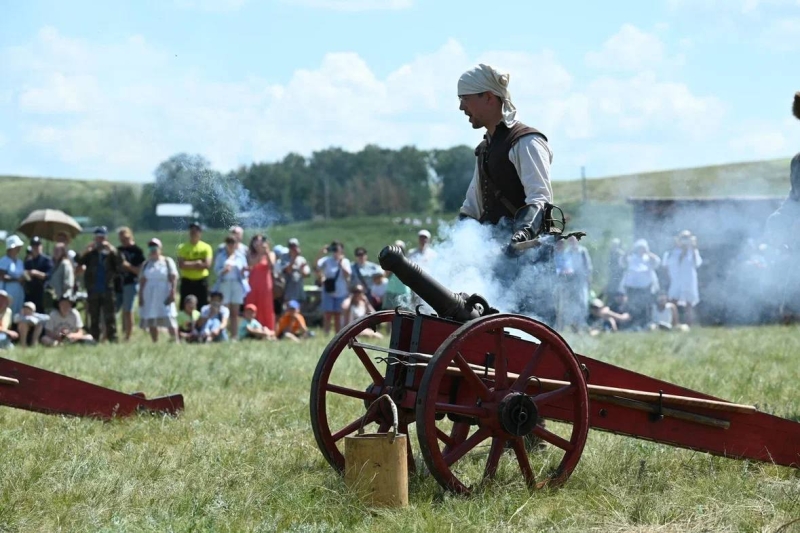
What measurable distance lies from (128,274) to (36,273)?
129cm

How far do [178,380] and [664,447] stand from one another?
4.19m

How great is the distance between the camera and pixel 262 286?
45.8 feet

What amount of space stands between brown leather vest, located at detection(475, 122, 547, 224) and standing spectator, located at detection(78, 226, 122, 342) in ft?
30.5

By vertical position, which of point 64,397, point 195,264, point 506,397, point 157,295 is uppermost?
point 506,397

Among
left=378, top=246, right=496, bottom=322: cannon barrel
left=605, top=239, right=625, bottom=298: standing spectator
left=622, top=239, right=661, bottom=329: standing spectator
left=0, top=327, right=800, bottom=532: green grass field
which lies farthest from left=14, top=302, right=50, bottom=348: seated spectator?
left=378, top=246, right=496, bottom=322: cannon barrel

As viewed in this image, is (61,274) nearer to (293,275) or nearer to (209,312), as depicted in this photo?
(209,312)

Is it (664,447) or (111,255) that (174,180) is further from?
(111,255)

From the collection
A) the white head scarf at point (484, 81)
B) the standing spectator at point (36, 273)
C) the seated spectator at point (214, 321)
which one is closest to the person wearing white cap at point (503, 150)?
the white head scarf at point (484, 81)

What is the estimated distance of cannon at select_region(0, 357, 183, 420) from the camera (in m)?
5.61

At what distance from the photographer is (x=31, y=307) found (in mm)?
13164

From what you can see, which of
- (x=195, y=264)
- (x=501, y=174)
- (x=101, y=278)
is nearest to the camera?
(x=501, y=174)

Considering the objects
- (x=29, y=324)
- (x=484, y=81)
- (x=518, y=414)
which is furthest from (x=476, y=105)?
(x=29, y=324)

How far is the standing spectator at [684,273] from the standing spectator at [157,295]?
7.84 m

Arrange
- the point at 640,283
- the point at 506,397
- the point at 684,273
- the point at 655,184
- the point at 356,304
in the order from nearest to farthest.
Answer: the point at 506,397, the point at 356,304, the point at 640,283, the point at 684,273, the point at 655,184
